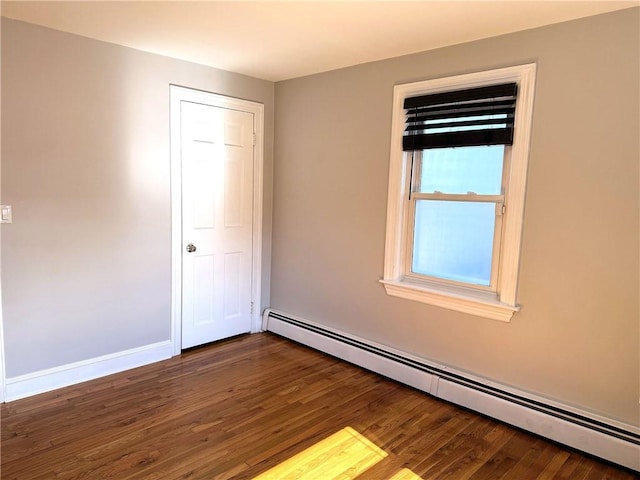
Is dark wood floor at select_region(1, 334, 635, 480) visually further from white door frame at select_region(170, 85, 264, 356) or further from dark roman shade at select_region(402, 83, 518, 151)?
dark roman shade at select_region(402, 83, 518, 151)

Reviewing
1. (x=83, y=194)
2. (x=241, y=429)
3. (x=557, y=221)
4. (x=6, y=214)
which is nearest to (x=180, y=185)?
(x=83, y=194)

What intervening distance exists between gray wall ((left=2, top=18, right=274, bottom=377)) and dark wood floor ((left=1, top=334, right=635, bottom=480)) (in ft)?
1.40

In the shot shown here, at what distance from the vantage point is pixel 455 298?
9.36 feet

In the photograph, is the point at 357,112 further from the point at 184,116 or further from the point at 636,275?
the point at 636,275

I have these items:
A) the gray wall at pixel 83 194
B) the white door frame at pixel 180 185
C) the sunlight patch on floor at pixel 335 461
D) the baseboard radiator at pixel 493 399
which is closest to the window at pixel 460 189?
the baseboard radiator at pixel 493 399

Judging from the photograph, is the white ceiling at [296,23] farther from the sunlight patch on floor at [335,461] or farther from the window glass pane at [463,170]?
the sunlight patch on floor at [335,461]

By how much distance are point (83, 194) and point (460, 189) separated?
8.40 feet

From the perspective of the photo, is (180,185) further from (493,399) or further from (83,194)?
(493,399)

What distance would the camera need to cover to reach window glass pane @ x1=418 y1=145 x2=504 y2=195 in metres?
2.75

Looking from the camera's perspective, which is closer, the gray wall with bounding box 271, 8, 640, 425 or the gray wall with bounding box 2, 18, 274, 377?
the gray wall with bounding box 271, 8, 640, 425

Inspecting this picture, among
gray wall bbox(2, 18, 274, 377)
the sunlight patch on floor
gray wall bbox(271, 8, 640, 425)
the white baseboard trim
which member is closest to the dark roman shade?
gray wall bbox(271, 8, 640, 425)

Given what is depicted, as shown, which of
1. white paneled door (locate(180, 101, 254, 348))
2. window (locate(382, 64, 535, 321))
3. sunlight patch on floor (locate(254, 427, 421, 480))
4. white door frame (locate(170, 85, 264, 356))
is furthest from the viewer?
white paneled door (locate(180, 101, 254, 348))

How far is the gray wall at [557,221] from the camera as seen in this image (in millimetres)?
2232

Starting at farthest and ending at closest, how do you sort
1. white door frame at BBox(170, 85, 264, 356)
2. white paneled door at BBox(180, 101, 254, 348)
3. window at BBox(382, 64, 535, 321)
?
1. white paneled door at BBox(180, 101, 254, 348)
2. white door frame at BBox(170, 85, 264, 356)
3. window at BBox(382, 64, 535, 321)
